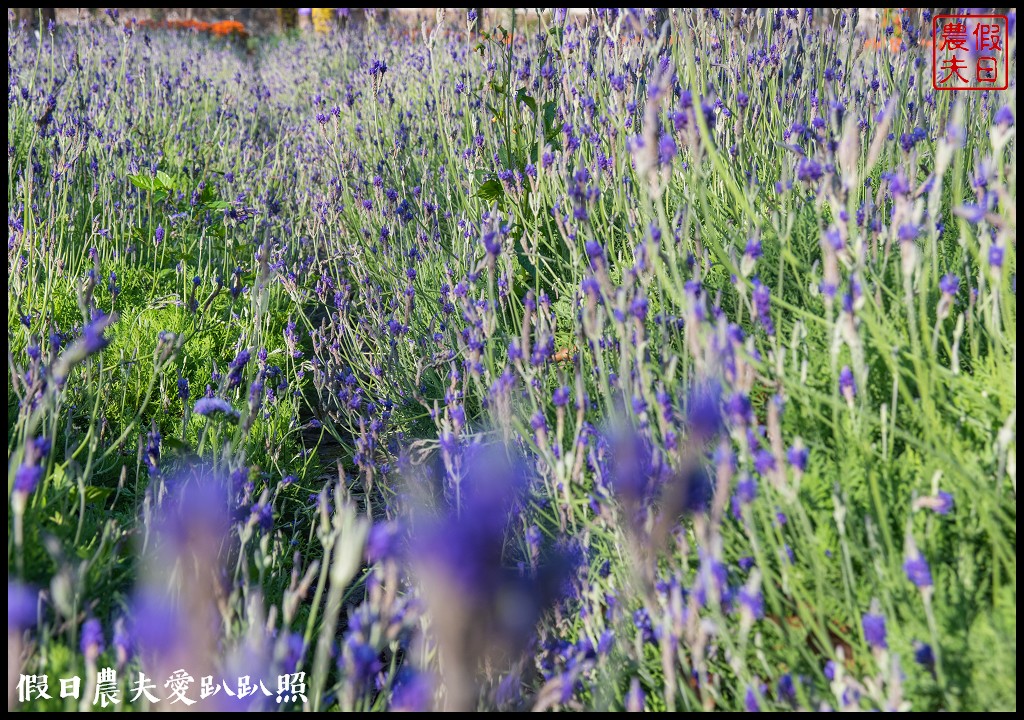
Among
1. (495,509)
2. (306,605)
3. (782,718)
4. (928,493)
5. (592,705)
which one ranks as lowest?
(306,605)

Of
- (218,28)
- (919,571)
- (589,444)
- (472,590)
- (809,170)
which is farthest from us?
(218,28)

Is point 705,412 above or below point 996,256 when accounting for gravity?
below

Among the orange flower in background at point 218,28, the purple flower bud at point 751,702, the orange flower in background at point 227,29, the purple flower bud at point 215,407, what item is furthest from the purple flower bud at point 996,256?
the orange flower in background at point 227,29

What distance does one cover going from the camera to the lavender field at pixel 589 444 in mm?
1069

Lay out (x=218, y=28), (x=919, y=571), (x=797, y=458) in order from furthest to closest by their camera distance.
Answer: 1. (x=218, y=28)
2. (x=797, y=458)
3. (x=919, y=571)

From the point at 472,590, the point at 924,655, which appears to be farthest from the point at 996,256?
the point at 472,590

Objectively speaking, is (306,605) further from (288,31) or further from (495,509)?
(288,31)

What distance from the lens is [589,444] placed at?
66.4 inches

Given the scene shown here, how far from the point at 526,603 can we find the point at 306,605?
4.22 feet

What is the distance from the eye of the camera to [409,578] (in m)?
1.77

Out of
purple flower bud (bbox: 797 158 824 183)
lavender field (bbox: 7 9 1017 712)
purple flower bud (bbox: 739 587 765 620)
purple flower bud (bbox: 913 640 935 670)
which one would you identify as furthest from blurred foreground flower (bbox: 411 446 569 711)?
purple flower bud (bbox: 797 158 824 183)

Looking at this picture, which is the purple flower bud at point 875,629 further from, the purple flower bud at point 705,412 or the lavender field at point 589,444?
the purple flower bud at point 705,412

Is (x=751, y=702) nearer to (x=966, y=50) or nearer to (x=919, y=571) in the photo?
(x=919, y=571)

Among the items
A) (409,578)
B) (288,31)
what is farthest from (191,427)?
(288,31)
